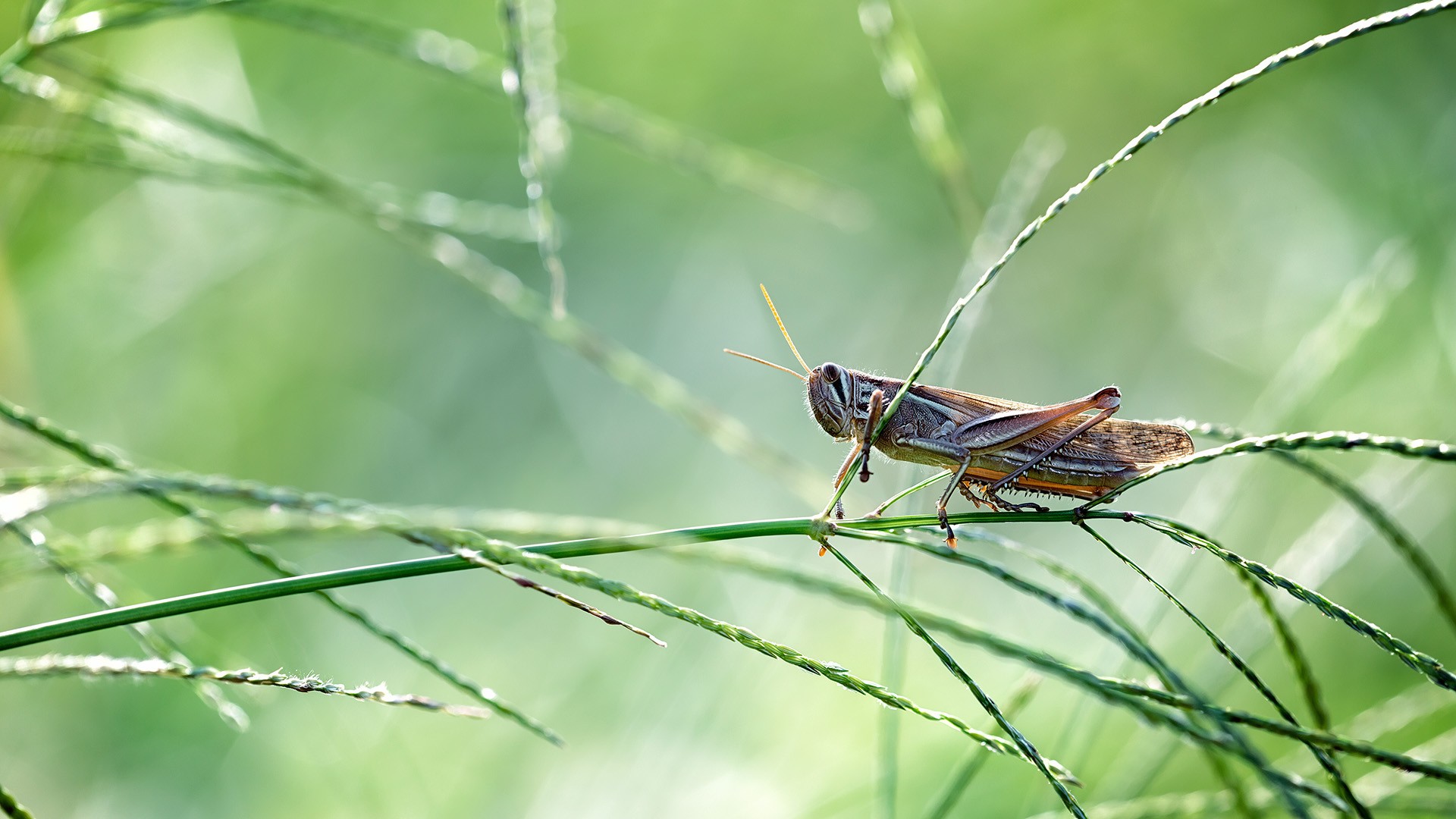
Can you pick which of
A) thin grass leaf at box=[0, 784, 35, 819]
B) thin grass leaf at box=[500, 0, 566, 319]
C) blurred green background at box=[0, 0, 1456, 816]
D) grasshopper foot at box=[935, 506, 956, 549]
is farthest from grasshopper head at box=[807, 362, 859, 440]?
thin grass leaf at box=[0, 784, 35, 819]

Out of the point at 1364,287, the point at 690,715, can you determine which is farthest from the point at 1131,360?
the point at 1364,287

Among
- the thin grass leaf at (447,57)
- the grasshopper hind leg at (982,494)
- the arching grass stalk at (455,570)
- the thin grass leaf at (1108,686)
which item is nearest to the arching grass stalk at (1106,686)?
the thin grass leaf at (1108,686)

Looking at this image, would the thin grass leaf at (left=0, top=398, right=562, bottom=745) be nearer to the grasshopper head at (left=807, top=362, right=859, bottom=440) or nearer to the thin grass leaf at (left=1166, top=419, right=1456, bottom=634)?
the thin grass leaf at (left=1166, top=419, right=1456, bottom=634)

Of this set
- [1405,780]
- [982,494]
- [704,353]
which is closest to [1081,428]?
[982,494]

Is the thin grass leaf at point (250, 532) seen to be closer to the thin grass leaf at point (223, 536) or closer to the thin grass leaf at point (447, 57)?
the thin grass leaf at point (223, 536)

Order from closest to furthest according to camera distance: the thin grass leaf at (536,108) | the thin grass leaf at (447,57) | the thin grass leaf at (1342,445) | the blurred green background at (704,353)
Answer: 1. the thin grass leaf at (1342,445)
2. the thin grass leaf at (536,108)
3. the thin grass leaf at (447,57)
4. the blurred green background at (704,353)

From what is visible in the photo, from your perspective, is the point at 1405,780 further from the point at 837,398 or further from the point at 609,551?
the point at 609,551
